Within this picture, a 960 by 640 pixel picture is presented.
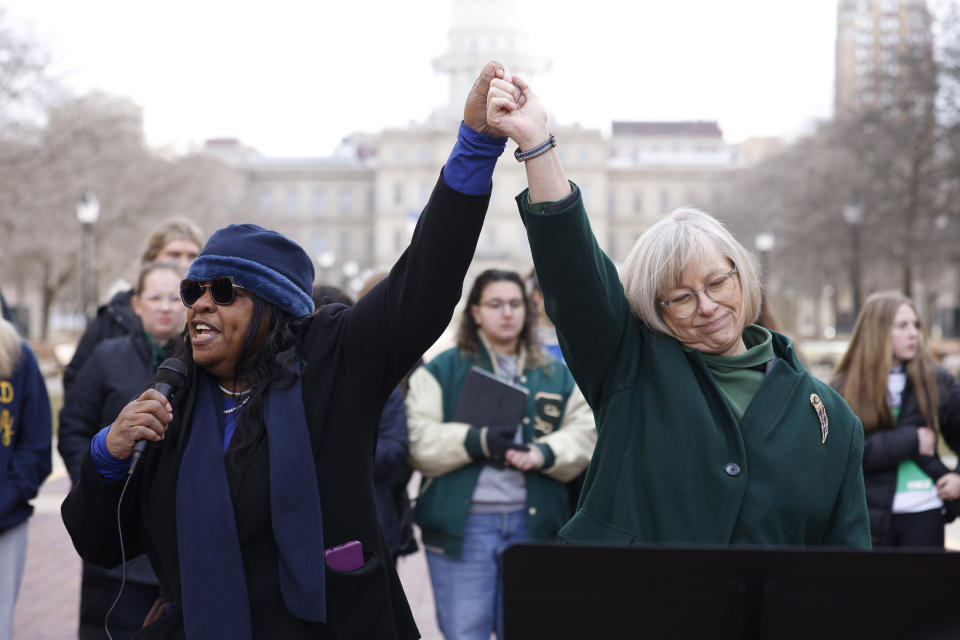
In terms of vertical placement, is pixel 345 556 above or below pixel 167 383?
below

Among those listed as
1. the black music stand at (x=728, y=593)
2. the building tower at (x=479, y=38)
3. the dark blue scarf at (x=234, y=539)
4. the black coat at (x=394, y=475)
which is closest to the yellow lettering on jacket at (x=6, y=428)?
the black coat at (x=394, y=475)

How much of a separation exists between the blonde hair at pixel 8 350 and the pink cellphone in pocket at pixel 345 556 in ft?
7.65

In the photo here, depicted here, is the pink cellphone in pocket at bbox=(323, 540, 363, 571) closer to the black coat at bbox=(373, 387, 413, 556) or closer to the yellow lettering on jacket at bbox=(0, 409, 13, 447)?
the black coat at bbox=(373, 387, 413, 556)

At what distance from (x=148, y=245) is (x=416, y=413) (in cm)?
170

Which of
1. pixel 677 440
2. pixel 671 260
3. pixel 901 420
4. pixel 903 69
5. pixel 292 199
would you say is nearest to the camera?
pixel 677 440

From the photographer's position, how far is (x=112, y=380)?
4.07 m

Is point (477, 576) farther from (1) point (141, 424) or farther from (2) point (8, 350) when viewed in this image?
(1) point (141, 424)

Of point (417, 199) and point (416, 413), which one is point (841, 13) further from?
point (416, 413)

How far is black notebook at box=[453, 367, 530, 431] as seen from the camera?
4.50 meters

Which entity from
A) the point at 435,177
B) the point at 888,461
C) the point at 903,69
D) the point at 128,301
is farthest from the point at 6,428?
the point at 435,177

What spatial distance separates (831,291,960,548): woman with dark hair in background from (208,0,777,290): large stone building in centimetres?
7327

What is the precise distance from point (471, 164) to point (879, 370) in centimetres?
345

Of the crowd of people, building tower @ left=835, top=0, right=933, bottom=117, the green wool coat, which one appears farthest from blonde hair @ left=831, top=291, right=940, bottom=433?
building tower @ left=835, top=0, right=933, bottom=117

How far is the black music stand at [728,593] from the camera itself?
Result: 59.5 inches
